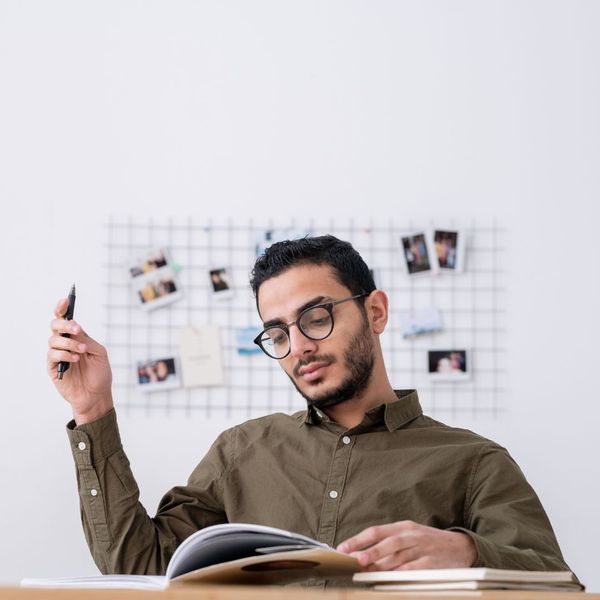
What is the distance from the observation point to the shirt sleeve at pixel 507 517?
49.6 inches

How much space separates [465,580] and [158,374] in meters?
1.68

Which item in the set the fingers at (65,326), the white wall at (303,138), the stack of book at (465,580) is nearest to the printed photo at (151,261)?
the white wall at (303,138)

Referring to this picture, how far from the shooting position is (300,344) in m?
1.62

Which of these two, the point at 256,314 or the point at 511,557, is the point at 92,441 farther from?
the point at 256,314

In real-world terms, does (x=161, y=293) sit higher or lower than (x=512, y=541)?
higher

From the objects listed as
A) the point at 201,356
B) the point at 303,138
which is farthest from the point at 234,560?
the point at 303,138

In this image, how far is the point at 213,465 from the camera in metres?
1.75

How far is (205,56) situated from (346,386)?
1269 mm

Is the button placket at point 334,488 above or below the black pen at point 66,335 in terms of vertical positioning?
below

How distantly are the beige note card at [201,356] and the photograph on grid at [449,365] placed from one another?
57 centimetres

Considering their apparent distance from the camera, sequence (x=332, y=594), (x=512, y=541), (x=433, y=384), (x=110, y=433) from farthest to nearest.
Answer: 1. (x=433, y=384)
2. (x=110, y=433)
3. (x=512, y=541)
4. (x=332, y=594)

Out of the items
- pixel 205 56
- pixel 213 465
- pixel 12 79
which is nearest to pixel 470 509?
pixel 213 465

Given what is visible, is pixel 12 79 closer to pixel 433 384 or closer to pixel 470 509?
pixel 433 384

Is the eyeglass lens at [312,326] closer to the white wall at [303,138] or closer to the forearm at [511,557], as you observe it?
the forearm at [511,557]
